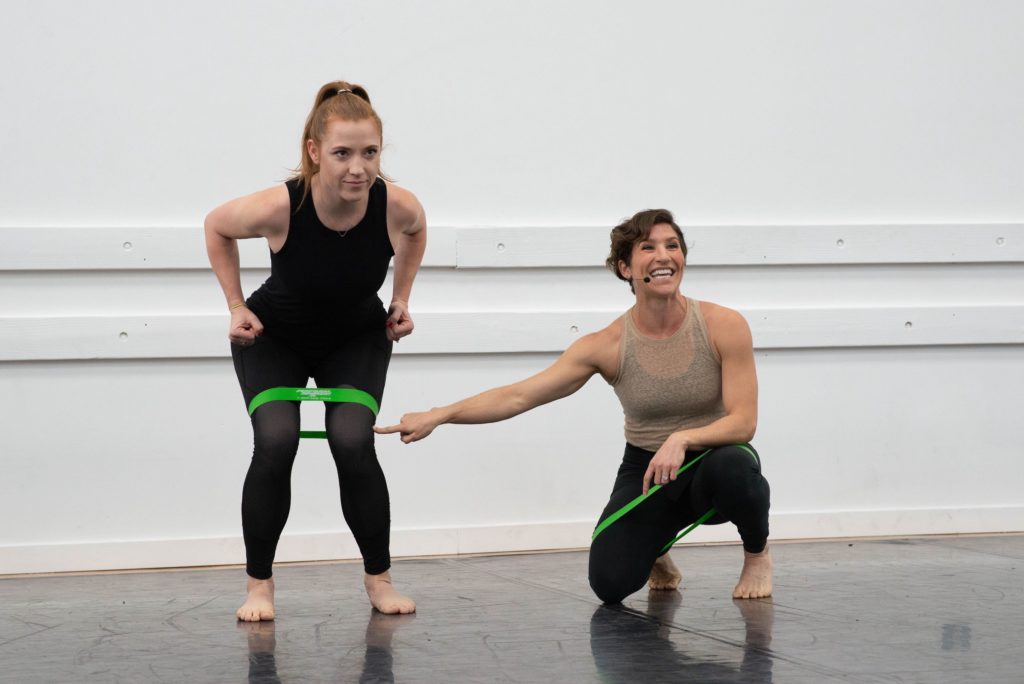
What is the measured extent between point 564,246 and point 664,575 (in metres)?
1.13

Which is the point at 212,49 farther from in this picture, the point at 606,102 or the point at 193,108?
the point at 606,102

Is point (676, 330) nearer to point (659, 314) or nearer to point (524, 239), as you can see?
point (659, 314)

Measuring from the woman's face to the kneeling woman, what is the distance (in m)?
0.47

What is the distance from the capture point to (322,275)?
2.25 meters

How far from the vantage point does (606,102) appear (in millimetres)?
3479

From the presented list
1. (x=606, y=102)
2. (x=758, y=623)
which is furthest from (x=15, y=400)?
(x=758, y=623)

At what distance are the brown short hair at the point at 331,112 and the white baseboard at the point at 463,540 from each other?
1320 mm

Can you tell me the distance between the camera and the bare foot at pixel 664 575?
8.66ft

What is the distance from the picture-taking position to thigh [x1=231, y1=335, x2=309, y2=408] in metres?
2.29

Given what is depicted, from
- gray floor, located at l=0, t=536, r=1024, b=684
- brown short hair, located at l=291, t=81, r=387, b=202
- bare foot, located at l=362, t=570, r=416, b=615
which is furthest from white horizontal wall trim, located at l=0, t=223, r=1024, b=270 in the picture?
bare foot, located at l=362, t=570, r=416, b=615

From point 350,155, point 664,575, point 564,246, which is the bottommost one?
point 664,575

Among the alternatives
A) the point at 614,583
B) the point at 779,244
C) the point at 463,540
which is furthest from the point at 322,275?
the point at 779,244

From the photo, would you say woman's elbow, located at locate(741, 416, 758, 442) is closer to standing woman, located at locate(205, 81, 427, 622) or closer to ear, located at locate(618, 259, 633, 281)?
ear, located at locate(618, 259, 633, 281)

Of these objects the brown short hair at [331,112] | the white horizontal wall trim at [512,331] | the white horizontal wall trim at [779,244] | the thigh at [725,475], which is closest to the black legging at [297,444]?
the brown short hair at [331,112]
